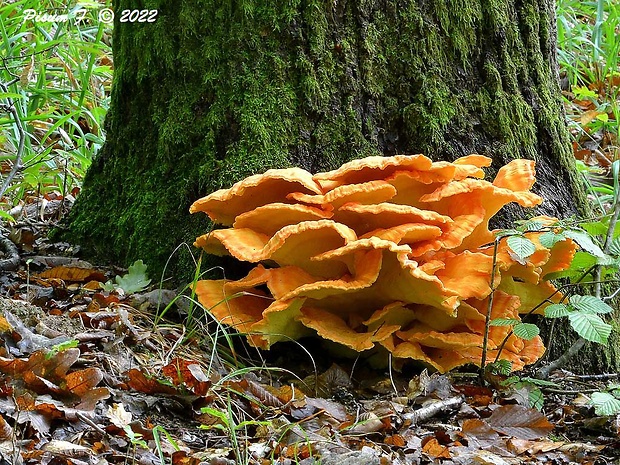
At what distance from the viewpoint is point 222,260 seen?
3531mm

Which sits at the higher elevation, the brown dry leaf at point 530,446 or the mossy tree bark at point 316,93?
the mossy tree bark at point 316,93

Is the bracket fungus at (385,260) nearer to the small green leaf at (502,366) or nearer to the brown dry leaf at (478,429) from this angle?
the small green leaf at (502,366)

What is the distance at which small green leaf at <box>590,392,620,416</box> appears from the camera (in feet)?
8.12

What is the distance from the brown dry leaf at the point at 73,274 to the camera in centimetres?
371

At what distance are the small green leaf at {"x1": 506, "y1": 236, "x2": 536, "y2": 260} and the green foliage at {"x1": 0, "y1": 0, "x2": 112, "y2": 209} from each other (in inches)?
121

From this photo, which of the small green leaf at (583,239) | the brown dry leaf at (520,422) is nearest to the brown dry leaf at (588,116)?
the small green leaf at (583,239)

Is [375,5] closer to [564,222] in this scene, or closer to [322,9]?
[322,9]

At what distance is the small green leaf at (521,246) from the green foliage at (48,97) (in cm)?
308

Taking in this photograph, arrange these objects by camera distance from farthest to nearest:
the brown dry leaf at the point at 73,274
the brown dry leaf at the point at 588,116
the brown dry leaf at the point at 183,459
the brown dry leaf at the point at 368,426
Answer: the brown dry leaf at the point at 588,116
the brown dry leaf at the point at 73,274
the brown dry leaf at the point at 368,426
the brown dry leaf at the point at 183,459

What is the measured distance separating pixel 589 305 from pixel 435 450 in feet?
2.78

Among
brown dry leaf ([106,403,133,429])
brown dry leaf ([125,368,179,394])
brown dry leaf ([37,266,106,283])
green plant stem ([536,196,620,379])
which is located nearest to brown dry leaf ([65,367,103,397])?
brown dry leaf ([106,403,133,429])

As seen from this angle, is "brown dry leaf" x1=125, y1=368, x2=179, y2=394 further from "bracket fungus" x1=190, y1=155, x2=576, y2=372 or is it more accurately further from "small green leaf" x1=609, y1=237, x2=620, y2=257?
"small green leaf" x1=609, y1=237, x2=620, y2=257

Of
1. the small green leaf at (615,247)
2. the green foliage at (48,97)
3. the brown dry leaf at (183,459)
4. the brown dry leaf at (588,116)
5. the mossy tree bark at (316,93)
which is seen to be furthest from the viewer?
the brown dry leaf at (588,116)

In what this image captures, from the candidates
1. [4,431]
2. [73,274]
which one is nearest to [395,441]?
[4,431]
